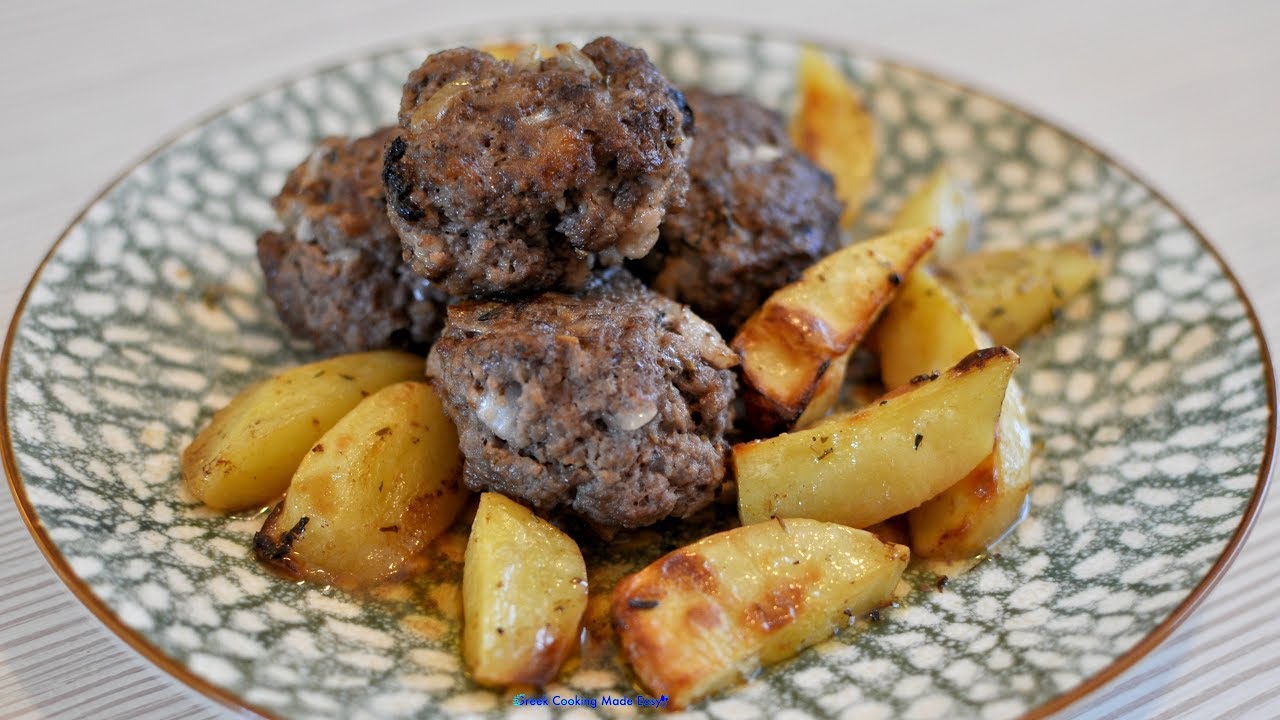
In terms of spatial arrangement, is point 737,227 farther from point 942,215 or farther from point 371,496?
point 371,496

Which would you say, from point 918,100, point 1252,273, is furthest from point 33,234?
point 1252,273

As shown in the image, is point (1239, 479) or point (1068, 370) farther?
point (1068, 370)

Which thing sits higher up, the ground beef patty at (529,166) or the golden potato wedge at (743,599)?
the ground beef patty at (529,166)

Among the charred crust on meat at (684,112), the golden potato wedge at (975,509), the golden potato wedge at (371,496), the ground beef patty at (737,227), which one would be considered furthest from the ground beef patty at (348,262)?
the golden potato wedge at (975,509)

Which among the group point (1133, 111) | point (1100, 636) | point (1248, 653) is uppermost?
point (1133, 111)

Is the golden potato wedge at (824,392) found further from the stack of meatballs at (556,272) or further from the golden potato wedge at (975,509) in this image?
the golden potato wedge at (975,509)

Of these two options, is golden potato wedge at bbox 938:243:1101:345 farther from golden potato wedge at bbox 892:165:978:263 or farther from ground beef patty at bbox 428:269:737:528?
ground beef patty at bbox 428:269:737:528

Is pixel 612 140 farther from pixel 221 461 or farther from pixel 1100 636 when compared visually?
pixel 1100 636

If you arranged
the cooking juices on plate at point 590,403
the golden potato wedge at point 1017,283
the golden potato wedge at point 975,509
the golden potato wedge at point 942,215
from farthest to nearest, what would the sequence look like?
the golden potato wedge at point 942,215 < the golden potato wedge at point 1017,283 < the golden potato wedge at point 975,509 < the cooking juices on plate at point 590,403
